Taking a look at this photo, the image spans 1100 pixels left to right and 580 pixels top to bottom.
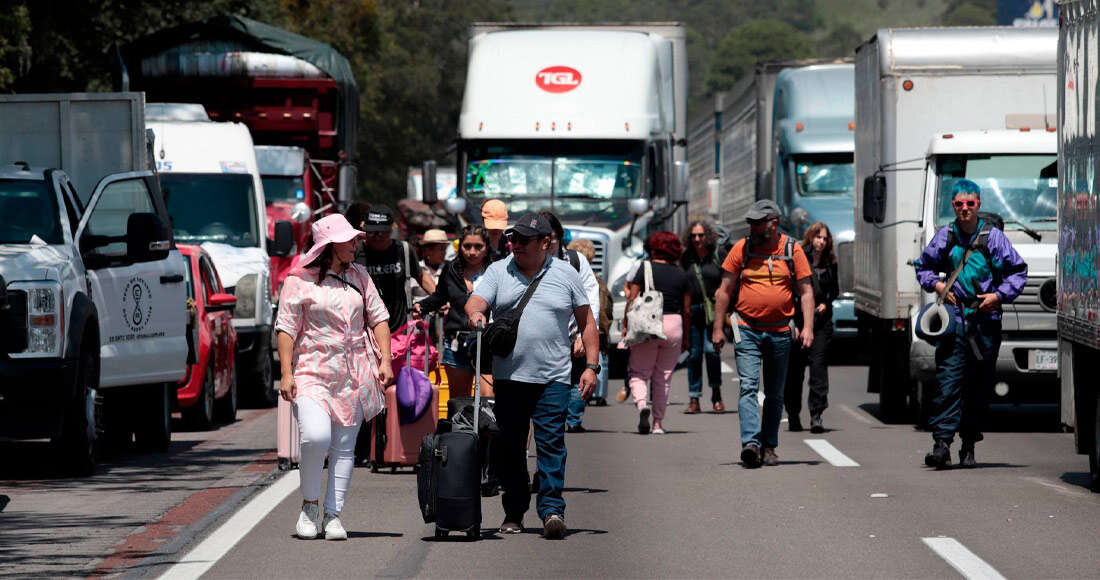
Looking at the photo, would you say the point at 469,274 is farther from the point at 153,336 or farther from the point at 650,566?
the point at 650,566

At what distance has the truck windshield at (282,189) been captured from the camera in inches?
982

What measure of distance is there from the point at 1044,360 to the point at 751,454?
370cm

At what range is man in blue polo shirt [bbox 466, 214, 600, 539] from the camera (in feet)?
32.1

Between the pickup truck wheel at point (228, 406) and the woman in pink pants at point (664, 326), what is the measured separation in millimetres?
3855

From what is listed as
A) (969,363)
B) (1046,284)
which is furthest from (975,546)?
(1046,284)

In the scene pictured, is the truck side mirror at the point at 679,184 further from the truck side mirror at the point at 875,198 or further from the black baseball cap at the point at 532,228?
the black baseball cap at the point at 532,228

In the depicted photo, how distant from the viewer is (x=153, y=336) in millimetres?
14539

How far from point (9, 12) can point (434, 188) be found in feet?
27.9

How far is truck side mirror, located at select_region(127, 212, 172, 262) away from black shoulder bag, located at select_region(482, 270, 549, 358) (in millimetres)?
4469

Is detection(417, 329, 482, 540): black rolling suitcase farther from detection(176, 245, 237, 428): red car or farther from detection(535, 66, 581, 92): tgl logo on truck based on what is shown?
detection(535, 66, 581, 92): tgl logo on truck

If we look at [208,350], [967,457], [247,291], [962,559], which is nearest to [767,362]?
[967,457]

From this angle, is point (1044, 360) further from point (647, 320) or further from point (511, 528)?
point (511, 528)

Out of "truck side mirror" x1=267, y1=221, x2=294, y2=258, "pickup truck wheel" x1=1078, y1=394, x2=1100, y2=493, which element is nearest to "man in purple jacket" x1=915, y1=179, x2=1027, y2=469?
"pickup truck wheel" x1=1078, y1=394, x2=1100, y2=493

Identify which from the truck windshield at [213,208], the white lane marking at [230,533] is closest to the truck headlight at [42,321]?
the white lane marking at [230,533]
